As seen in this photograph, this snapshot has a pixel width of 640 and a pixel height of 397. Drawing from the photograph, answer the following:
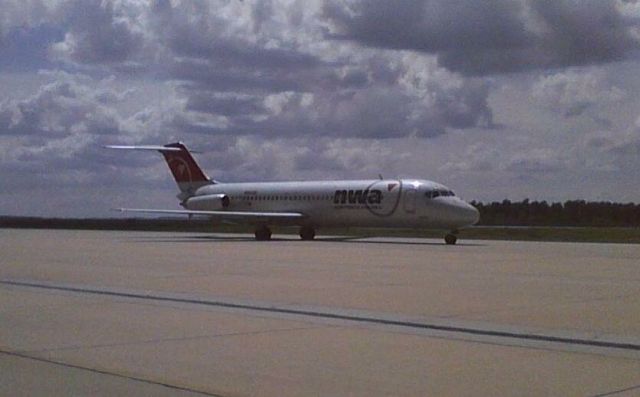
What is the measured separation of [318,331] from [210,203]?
150ft

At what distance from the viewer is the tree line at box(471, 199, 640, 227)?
99312 millimetres

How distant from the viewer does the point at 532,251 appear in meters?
34.7

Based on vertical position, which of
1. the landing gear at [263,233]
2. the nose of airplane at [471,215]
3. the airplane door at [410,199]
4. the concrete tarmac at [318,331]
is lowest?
the concrete tarmac at [318,331]

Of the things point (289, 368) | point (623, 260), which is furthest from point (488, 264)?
point (289, 368)

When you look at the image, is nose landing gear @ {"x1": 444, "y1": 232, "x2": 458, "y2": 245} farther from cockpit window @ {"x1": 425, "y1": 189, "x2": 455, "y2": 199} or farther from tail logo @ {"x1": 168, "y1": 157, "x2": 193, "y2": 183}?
tail logo @ {"x1": 168, "y1": 157, "x2": 193, "y2": 183}

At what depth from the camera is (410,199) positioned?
151 feet

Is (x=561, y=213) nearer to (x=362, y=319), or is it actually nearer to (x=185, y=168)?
(x=185, y=168)

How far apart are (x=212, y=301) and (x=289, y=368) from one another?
258 inches

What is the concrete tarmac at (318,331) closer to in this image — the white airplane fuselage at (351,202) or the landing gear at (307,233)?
the white airplane fuselage at (351,202)

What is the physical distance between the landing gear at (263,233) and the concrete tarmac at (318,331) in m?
27.9

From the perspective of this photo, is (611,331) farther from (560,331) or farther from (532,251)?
(532,251)

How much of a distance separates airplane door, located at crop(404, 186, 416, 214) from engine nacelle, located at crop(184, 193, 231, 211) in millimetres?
14902

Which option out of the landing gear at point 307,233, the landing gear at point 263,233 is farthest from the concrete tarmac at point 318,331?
the landing gear at point 307,233

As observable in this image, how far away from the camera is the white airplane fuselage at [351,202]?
45.0m
